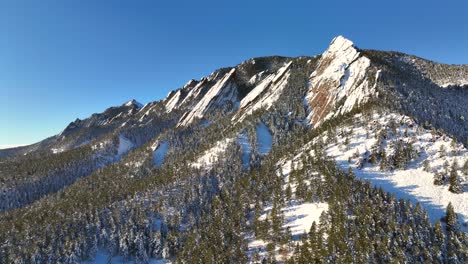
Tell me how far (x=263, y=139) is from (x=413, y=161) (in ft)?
311

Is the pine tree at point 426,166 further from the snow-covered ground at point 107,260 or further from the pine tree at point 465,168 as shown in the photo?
the snow-covered ground at point 107,260

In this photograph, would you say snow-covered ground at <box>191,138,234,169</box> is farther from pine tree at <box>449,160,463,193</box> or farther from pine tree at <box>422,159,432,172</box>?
pine tree at <box>449,160,463,193</box>

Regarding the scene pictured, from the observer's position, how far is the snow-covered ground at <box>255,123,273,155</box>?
180613 mm

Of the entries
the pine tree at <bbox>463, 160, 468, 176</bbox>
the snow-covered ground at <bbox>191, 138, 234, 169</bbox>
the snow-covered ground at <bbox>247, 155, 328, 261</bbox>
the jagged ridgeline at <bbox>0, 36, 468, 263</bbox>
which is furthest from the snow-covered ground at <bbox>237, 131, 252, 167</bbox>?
the pine tree at <bbox>463, 160, 468, 176</bbox>

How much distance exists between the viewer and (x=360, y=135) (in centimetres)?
12631

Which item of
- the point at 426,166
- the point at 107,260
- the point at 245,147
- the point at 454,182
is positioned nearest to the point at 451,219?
the point at 454,182

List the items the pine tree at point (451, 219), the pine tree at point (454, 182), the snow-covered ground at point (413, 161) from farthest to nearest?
the pine tree at point (454, 182) → the snow-covered ground at point (413, 161) → the pine tree at point (451, 219)

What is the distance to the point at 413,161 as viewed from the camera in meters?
105

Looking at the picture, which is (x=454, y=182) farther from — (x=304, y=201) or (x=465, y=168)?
(x=304, y=201)

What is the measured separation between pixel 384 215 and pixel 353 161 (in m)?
38.0

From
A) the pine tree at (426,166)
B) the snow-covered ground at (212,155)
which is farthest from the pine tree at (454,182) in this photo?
the snow-covered ground at (212,155)

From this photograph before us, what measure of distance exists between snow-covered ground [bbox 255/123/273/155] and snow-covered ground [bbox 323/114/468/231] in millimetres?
53960

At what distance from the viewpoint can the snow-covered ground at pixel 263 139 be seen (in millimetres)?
180613

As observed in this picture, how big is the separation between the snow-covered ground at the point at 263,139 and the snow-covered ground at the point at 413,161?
54.0 meters
